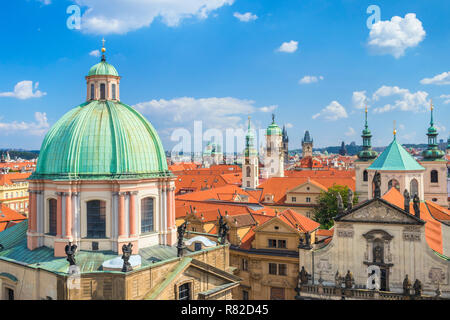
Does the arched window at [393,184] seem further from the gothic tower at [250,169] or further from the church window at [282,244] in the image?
the gothic tower at [250,169]

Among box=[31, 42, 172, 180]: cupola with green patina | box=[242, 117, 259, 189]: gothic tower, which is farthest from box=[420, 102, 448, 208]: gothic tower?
box=[31, 42, 172, 180]: cupola with green patina

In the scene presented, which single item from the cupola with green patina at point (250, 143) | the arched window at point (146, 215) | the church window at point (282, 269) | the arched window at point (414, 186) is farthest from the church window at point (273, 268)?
the cupola with green patina at point (250, 143)

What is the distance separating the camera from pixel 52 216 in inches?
1057

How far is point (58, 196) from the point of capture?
2534 cm

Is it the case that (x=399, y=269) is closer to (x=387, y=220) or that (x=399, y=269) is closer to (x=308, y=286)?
(x=387, y=220)

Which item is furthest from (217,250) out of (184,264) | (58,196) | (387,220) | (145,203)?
(387,220)

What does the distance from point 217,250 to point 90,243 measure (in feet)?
30.3

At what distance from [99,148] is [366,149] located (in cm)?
5617

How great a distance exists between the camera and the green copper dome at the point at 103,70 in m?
29.3

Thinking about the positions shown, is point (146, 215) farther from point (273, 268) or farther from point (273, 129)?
point (273, 129)

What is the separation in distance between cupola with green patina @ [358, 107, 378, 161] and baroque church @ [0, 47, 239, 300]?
47238 millimetres

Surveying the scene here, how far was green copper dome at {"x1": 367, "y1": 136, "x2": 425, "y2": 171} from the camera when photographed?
50469mm

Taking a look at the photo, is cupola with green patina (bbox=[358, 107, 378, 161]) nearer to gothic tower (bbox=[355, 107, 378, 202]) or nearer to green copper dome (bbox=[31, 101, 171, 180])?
gothic tower (bbox=[355, 107, 378, 202])

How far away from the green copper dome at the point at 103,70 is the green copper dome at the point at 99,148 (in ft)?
8.70
